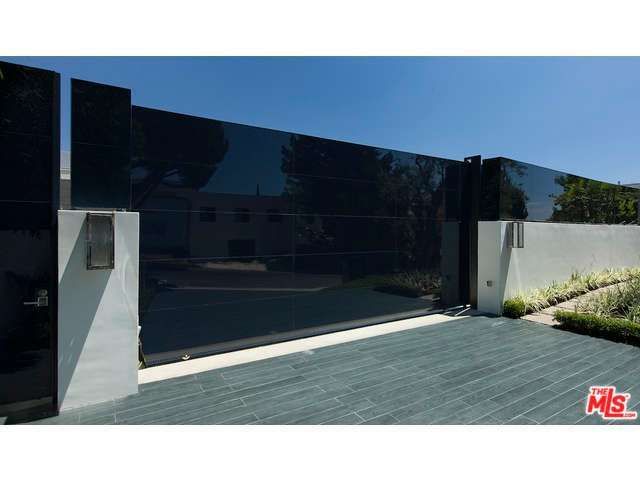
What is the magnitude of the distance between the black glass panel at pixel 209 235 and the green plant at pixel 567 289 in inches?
236

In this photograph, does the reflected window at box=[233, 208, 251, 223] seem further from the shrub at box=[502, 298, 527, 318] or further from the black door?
the shrub at box=[502, 298, 527, 318]

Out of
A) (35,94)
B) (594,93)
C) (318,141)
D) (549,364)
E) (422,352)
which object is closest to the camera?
(35,94)

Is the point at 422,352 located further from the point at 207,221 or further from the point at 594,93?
the point at 594,93

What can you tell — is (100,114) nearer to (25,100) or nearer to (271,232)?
(25,100)

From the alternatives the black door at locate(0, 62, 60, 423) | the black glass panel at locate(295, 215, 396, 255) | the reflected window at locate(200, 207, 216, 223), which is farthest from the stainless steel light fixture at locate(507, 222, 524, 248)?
the black door at locate(0, 62, 60, 423)

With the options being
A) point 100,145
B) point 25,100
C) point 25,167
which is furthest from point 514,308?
point 25,100

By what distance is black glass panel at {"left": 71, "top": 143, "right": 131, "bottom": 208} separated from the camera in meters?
3.78

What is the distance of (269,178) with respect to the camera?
556cm

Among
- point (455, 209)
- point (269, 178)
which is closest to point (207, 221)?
point (269, 178)

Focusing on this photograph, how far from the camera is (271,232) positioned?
223 inches

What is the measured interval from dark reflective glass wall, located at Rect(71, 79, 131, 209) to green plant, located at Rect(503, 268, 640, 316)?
27.7 ft

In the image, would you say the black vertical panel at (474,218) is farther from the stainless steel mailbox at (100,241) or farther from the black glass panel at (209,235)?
the stainless steel mailbox at (100,241)

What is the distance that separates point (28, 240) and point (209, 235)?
7.02 feet
